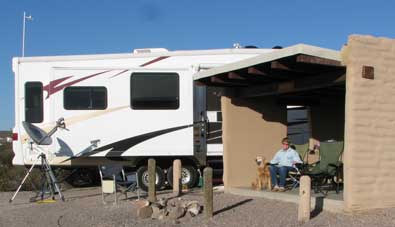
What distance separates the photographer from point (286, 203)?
9602mm

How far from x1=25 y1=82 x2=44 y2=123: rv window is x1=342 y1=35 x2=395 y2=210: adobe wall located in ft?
24.8

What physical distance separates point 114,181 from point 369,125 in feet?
15.9

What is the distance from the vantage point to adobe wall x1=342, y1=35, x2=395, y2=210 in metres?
8.23

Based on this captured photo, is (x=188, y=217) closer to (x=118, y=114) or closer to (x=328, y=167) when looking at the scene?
(x=328, y=167)

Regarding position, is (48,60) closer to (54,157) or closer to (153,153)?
(54,157)

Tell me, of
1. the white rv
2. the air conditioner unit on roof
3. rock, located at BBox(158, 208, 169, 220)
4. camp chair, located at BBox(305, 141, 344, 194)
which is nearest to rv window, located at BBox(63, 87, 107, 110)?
the white rv

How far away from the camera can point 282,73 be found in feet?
32.4

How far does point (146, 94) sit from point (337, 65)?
232 inches

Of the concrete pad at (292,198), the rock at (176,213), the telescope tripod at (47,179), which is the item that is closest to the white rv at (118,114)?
the telescope tripod at (47,179)

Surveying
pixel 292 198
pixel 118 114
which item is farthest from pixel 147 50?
pixel 292 198

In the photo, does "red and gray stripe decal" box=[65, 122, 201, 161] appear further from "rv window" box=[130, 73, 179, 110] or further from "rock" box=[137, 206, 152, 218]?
"rock" box=[137, 206, 152, 218]

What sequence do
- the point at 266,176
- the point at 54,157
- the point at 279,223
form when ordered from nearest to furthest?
the point at 279,223 < the point at 266,176 < the point at 54,157

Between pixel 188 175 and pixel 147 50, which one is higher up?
pixel 147 50

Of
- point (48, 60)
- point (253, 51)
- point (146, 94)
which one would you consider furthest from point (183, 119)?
point (48, 60)
